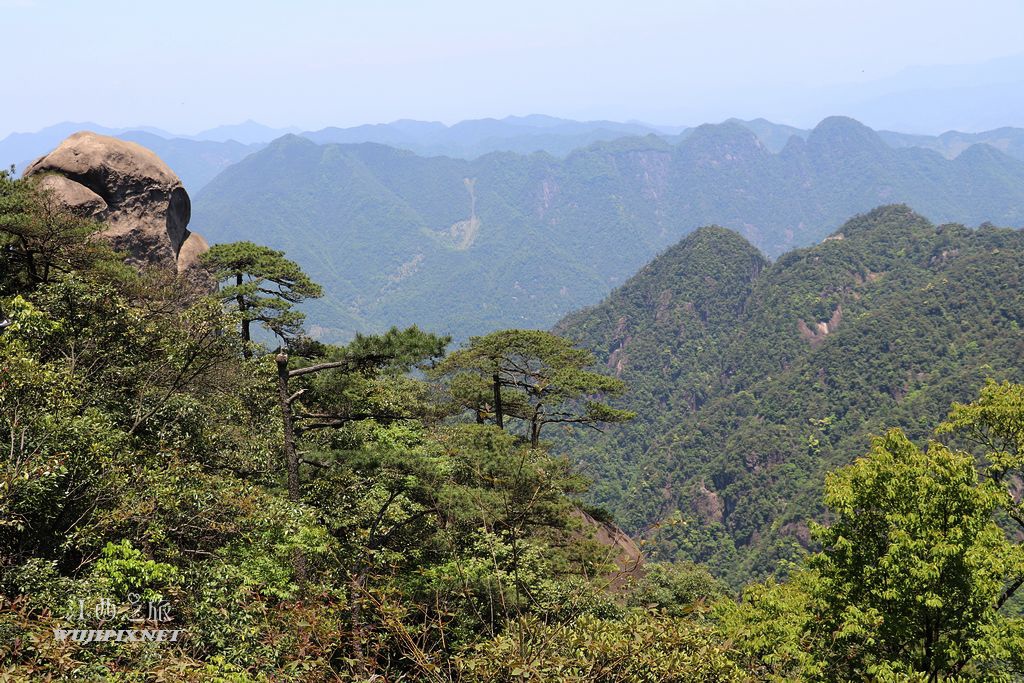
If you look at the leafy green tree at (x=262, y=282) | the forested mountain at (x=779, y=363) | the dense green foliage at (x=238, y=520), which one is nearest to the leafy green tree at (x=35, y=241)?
the dense green foliage at (x=238, y=520)

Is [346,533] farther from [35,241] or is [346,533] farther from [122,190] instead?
[122,190]

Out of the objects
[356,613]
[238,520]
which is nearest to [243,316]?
[238,520]

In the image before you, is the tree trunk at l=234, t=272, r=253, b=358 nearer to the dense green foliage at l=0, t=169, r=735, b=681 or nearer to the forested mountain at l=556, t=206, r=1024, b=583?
the dense green foliage at l=0, t=169, r=735, b=681

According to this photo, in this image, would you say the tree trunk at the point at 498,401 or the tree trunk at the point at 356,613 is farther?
the tree trunk at the point at 498,401

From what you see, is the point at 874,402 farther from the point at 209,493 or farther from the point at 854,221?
the point at 209,493

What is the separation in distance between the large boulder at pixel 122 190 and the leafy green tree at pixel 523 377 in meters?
18.5

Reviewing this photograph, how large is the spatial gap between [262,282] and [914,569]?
25467 mm

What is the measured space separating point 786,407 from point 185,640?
12443 centimetres

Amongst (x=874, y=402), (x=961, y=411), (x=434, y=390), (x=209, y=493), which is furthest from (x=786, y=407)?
(x=209, y=493)

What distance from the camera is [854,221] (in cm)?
16775

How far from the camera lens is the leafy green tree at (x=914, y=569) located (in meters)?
13.2

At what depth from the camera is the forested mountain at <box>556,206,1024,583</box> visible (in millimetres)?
97625

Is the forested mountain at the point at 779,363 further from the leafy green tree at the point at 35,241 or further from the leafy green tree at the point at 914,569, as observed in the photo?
the leafy green tree at the point at 35,241

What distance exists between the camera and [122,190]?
34.5 metres
